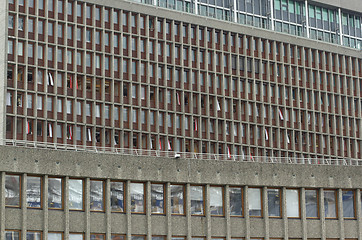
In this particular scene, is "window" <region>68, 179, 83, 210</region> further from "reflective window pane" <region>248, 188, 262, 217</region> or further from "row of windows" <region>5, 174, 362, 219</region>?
"reflective window pane" <region>248, 188, 262, 217</region>

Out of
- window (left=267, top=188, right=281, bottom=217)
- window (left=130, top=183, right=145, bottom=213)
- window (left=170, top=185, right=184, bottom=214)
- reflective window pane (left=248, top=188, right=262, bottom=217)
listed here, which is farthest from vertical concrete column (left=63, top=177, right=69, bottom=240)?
window (left=267, top=188, right=281, bottom=217)

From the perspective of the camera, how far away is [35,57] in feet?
379

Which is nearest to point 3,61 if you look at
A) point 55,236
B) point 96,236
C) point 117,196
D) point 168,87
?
point 168,87

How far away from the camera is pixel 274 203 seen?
5809 centimetres

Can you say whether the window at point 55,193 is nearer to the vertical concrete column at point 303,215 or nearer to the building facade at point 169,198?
the building facade at point 169,198

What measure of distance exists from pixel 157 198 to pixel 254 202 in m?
5.82

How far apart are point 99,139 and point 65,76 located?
824cm

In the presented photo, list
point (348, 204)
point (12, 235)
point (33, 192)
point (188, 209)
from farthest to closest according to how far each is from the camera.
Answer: point (348, 204) → point (188, 209) → point (33, 192) → point (12, 235)

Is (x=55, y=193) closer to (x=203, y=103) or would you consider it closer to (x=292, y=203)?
(x=292, y=203)

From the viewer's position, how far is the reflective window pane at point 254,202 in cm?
5750

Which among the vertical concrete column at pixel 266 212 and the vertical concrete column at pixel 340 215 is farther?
the vertical concrete column at pixel 340 215

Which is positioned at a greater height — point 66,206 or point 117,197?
point 117,197

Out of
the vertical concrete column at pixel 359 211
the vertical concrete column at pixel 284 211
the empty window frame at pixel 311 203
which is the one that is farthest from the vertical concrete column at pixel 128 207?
the vertical concrete column at pixel 359 211

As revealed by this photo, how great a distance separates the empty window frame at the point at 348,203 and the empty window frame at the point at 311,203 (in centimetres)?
169
